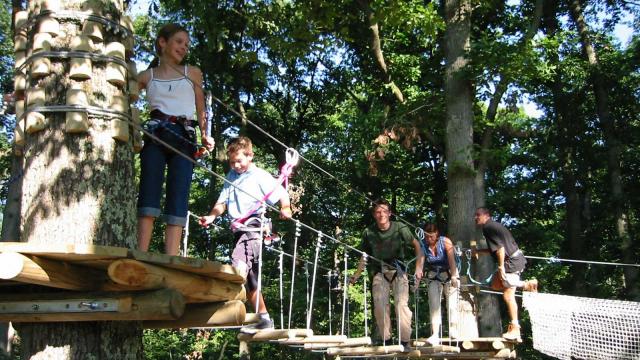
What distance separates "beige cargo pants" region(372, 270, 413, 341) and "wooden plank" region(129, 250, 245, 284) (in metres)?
2.99

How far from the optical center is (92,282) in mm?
2531

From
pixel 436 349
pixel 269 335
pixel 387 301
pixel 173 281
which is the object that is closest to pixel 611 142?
pixel 436 349

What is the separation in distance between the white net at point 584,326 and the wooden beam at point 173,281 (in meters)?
3.80

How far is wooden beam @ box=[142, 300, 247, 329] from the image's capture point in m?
3.10

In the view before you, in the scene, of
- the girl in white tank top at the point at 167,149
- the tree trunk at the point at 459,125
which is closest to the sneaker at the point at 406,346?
the tree trunk at the point at 459,125

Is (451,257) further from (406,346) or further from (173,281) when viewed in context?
(173,281)

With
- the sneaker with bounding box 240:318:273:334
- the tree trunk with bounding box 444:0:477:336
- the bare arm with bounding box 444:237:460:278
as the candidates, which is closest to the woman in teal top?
the bare arm with bounding box 444:237:460:278

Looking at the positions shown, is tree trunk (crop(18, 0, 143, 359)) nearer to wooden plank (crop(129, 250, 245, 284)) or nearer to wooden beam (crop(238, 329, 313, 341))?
wooden plank (crop(129, 250, 245, 284))

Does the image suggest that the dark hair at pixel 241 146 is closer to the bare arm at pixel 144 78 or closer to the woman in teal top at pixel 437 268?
the bare arm at pixel 144 78

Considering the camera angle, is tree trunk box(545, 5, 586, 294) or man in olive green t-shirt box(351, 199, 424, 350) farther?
tree trunk box(545, 5, 586, 294)

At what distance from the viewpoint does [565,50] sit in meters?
14.0

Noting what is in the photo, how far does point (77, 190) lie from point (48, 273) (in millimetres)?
430

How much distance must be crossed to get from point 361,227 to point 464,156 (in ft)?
24.0

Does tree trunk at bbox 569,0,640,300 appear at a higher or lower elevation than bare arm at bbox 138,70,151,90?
higher
